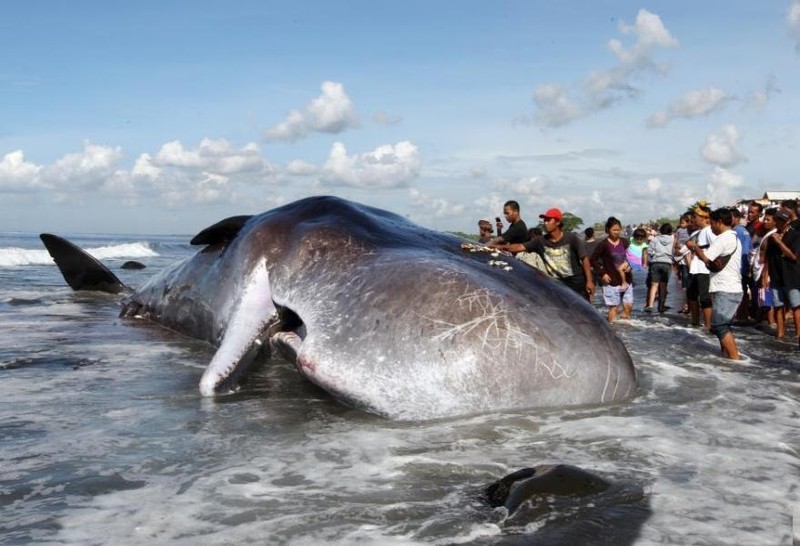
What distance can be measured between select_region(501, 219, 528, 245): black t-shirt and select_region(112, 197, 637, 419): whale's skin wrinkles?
4.14 m

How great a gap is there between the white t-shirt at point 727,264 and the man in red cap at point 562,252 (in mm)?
2000

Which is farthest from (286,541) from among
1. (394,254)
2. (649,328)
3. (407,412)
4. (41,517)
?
(649,328)

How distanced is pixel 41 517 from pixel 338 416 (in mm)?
2133

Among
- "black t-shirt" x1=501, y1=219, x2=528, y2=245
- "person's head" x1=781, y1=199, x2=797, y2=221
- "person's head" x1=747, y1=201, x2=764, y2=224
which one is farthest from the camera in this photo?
"person's head" x1=747, y1=201, x2=764, y2=224

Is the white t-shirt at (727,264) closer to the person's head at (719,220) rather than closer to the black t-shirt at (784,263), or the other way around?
the person's head at (719,220)

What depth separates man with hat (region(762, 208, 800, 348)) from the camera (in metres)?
10.1

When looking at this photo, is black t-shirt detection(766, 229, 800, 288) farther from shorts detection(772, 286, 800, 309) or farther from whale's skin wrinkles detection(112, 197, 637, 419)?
whale's skin wrinkles detection(112, 197, 637, 419)

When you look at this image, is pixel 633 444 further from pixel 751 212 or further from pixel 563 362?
pixel 751 212

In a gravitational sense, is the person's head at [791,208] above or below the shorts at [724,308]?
above

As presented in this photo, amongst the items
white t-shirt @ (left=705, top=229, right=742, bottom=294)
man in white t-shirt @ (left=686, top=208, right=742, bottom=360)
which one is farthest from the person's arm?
white t-shirt @ (left=705, top=229, right=742, bottom=294)

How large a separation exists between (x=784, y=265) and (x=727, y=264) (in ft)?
6.76

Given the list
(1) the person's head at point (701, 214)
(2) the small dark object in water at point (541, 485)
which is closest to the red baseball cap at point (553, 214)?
(1) the person's head at point (701, 214)

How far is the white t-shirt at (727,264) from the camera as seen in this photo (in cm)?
871

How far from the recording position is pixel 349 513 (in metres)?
3.45
